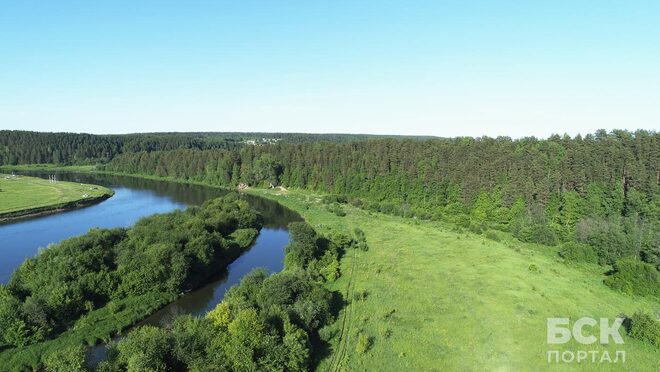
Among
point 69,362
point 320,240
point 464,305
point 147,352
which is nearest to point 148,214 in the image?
point 320,240

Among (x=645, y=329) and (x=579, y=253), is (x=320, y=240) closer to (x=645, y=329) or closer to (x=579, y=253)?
(x=579, y=253)

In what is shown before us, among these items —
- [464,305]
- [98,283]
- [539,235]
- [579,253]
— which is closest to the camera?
[464,305]

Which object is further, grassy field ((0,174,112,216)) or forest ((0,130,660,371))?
grassy field ((0,174,112,216))

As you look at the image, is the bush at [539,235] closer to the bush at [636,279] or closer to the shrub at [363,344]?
the bush at [636,279]

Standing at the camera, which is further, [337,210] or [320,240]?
[337,210]

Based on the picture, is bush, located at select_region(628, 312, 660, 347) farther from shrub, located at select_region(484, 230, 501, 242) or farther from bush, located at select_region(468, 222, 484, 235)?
bush, located at select_region(468, 222, 484, 235)

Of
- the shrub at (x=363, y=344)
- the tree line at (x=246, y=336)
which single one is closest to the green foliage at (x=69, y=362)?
the tree line at (x=246, y=336)

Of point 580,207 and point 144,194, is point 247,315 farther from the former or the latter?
point 144,194

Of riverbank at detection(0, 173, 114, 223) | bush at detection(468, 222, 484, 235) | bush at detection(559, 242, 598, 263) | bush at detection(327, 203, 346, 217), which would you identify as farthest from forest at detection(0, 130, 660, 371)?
riverbank at detection(0, 173, 114, 223)
